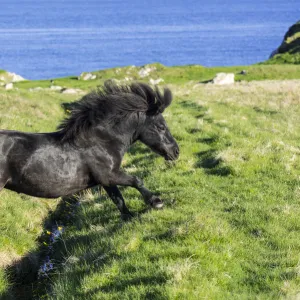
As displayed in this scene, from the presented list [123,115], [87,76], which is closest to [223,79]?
[87,76]

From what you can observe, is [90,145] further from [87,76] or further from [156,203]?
[87,76]

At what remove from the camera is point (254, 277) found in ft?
22.4

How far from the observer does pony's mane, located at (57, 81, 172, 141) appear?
9.40 meters

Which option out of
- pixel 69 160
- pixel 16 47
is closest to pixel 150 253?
pixel 69 160

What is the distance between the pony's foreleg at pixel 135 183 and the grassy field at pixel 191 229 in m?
0.22

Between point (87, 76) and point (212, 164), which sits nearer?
point (212, 164)

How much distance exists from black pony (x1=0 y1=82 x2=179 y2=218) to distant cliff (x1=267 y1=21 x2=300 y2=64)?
6422cm

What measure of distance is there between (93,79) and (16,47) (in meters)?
75.2

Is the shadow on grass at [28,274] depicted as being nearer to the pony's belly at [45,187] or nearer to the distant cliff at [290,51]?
the pony's belly at [45,187]

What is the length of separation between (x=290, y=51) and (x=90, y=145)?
244 feet

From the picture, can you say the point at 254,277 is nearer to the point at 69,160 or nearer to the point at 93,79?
the point at 69,160

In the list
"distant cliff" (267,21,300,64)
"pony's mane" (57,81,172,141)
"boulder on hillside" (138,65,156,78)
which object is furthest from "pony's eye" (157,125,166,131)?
"distant cliff" (267,21,300,64)

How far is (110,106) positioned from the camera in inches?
376

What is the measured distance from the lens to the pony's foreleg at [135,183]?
9.17 meters
